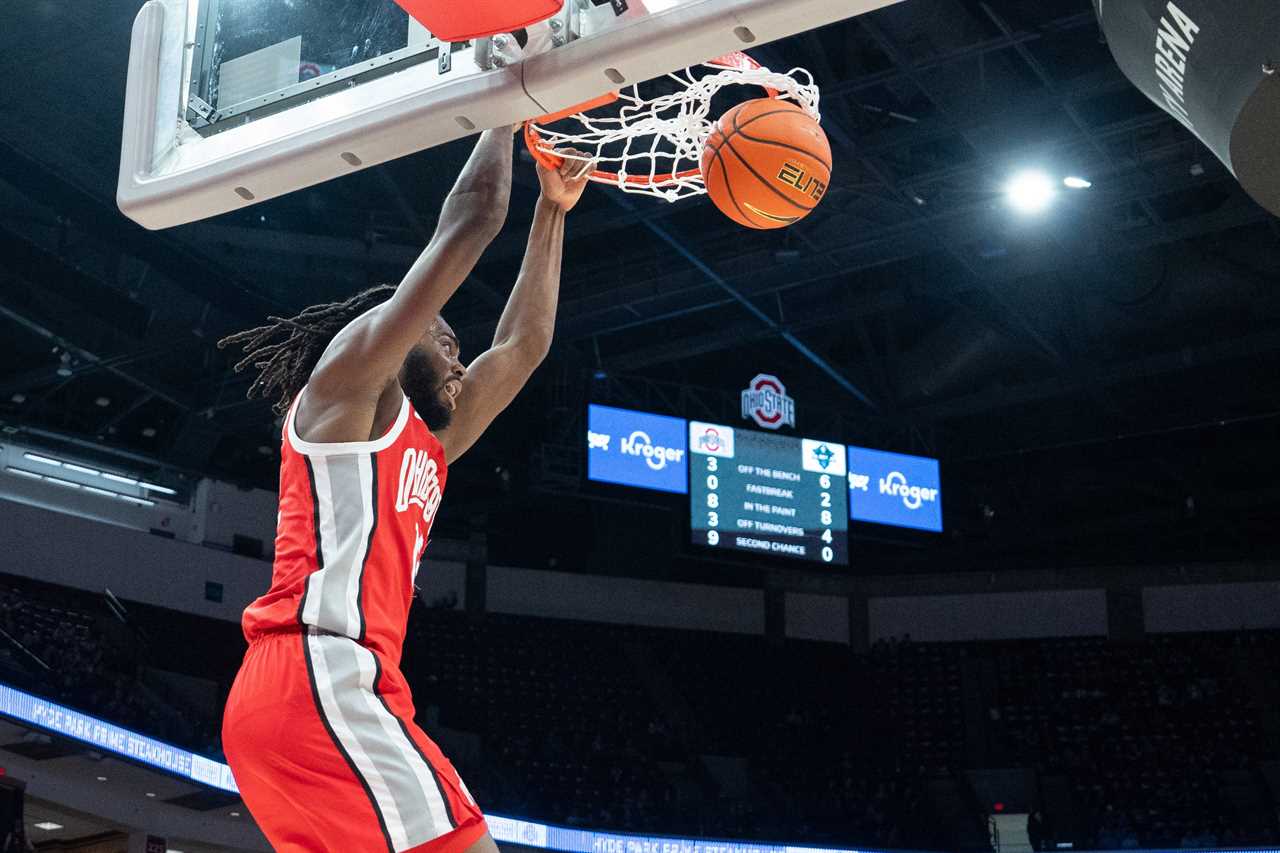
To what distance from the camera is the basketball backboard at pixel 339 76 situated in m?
2.81

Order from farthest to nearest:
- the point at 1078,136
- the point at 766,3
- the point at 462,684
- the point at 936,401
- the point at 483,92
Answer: the point at 462,684 → the point at 936,401 → the point at 1078,136 → the point at 483,92 → the point at 766,3

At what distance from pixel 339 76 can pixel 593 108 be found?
0.81m

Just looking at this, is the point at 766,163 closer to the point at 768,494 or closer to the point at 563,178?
the point at 563,178

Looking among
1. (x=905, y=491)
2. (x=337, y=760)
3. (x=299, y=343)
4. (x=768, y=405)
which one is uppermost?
(x=768, y=405)

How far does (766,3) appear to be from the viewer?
2666mm

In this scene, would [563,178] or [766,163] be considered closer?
[563,178]

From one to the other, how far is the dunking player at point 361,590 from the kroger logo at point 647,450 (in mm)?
10945

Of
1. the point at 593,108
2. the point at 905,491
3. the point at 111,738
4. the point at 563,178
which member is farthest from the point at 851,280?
the point at 563,178

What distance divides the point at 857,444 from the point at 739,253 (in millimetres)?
2567

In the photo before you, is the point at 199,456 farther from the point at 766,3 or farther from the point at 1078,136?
the point at 766,3

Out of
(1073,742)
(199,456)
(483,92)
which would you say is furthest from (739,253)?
(483,92)

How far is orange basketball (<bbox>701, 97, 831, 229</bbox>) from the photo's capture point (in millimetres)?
3959

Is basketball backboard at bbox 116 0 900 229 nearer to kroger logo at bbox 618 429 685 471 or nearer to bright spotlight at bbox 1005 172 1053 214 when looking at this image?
bright spotlight at bbox 1005 172 1053 214

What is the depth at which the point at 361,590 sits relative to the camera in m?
2.70
